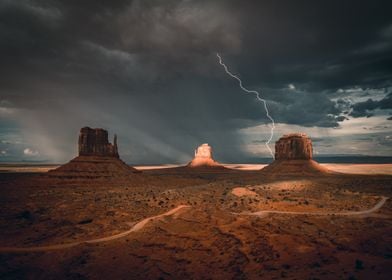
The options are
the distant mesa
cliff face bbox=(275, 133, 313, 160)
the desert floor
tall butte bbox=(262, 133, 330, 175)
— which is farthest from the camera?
the distant mesa

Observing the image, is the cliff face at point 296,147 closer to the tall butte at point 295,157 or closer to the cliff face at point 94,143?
the tall butte at point 295,157

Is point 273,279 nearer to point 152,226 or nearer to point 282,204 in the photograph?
point 152,226

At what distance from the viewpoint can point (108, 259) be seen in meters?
20.4

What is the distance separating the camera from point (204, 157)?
17012cm

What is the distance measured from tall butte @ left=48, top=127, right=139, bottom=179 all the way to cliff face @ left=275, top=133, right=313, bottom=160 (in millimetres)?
60473

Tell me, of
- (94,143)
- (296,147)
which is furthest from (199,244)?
(296,147)

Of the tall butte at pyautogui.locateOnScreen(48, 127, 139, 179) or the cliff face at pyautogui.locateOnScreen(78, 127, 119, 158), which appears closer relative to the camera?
the tall butte at pyautogui.locateOnScreen(48, 127, 139, 179)

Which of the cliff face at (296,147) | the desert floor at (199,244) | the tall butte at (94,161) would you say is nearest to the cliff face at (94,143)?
the tall butte at (94,161)

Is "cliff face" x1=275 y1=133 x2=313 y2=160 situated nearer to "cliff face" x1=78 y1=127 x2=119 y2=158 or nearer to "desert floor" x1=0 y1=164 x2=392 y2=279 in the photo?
"cliff face" x1=78 y1=127 x2=119 y2=158

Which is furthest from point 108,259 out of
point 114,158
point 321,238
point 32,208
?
point 114,158

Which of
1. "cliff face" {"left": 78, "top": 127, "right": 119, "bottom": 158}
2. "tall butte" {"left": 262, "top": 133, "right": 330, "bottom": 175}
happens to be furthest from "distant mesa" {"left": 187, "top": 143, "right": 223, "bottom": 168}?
"cliff face" {"left": 78, "top": 127, "right": 119, "bottom": 158}

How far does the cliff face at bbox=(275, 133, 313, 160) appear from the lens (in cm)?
10438

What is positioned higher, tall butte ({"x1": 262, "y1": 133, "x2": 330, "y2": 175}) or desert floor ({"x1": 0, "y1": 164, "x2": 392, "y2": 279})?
tall butte ({"x1": 262, "y1": 133, "x2": 330, "y2": 175})

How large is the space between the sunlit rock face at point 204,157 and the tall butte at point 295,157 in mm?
61727
